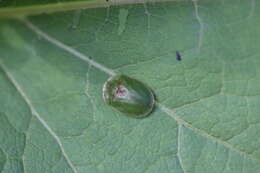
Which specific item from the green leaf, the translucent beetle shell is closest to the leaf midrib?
the green leaf

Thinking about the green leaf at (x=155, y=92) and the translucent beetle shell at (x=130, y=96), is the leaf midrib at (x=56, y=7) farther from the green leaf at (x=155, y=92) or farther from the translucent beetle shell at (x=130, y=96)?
the translucent beetle shell at (x=130, y=96)

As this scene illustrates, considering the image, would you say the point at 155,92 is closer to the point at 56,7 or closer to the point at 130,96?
the point at 130,96

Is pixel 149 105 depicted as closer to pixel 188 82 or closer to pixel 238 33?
pixel 188 82

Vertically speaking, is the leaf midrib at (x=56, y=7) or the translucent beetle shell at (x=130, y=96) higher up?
the leaf midrib at (x=56, y=7)

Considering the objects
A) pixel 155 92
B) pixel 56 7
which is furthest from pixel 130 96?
pixel 56 7

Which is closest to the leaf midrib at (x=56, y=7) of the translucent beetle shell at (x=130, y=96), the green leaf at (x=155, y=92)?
the green leaf at (x=155, y=92)

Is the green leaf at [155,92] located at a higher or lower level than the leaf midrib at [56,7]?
lower
